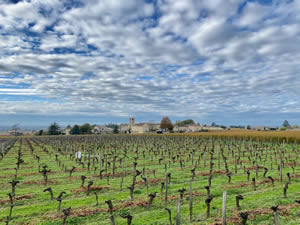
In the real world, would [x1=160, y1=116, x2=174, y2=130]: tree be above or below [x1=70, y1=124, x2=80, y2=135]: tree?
above

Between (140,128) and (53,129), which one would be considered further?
(140,128)

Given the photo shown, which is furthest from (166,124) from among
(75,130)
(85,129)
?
(75,130)

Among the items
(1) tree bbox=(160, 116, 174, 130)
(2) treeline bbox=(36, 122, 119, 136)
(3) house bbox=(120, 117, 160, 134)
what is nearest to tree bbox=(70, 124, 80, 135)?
(2) treeline bbox=(36, 122, 119, 136)

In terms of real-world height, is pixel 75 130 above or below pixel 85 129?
below

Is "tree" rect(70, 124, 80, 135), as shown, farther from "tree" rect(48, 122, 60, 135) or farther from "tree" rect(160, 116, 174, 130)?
"tree" rect(160, 116, 174, 130)

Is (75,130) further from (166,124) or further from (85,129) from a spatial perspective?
(166,124)

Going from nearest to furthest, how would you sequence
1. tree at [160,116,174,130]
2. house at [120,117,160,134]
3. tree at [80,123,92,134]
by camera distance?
tree at [160,116,174,130]
tree at [80,123,92,134]
house at [120,117,160,134]

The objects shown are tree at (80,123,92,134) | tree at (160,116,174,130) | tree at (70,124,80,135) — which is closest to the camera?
tree at (160,116,174,130)

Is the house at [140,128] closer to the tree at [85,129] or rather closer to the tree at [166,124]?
the tree at [166,124]

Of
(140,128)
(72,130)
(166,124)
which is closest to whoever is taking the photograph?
(166,124)

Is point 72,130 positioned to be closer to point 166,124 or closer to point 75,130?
point 75,130

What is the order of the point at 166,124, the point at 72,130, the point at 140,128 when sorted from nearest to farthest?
1. the point at 166,124
2. the point at 72,130
3. the point at 140,128

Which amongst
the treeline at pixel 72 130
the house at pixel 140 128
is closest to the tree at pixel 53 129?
the treeline at pixel 72 130

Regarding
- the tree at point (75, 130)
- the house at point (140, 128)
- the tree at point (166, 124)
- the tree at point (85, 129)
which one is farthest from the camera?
the house at point (140, 128)
